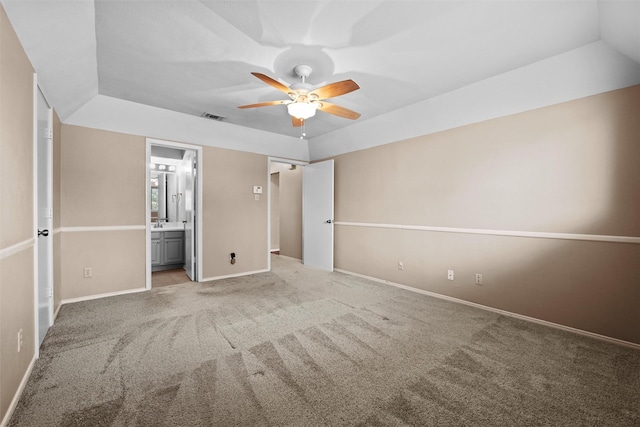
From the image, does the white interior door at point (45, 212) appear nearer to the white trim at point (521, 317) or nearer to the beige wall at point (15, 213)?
the beige wall at point (15, 213)

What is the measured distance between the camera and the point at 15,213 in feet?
5.39

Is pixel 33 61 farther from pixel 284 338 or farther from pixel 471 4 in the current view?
pixel 471 4

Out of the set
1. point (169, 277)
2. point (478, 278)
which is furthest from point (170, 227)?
point (478, 278)

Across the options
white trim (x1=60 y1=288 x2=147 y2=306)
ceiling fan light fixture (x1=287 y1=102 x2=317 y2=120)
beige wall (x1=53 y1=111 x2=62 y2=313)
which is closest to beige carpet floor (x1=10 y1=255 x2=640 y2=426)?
white trim (x1=60 y1=288 x2=147 y2=306)

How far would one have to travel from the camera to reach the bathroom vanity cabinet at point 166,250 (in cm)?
500

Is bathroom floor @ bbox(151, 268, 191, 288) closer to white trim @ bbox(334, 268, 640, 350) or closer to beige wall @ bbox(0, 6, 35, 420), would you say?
beige wall @ bbox(0, 6, 35, 420)

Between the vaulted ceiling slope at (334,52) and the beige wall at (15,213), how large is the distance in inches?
10.9

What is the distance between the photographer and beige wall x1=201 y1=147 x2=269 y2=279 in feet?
14.5

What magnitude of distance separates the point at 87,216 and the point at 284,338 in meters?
3.04

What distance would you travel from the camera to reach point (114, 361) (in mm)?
2080

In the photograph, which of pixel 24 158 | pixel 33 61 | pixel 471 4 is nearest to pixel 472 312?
pixel 471 4

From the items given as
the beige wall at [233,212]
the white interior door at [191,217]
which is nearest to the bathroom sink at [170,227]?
the white interior door at [191,217]

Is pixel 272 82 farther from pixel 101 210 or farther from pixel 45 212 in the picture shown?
pixel 101 210

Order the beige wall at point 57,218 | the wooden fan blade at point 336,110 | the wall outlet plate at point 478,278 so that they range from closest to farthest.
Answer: the wooden fan blade at point 336,110, the beige wall at point 57,218, the wall outlet plate at point 478,278
